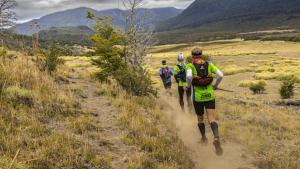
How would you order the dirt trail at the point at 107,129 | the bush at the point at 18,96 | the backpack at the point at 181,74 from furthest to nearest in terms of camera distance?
the backpack at the point at 181,74
the bush at the point at 18,96
the dirt trail at the point at 107,129

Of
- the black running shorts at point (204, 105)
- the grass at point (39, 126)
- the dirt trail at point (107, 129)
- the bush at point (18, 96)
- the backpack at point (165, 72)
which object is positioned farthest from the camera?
the backpack at point (165, 72)

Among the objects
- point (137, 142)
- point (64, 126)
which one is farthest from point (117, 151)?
point (64, 126)

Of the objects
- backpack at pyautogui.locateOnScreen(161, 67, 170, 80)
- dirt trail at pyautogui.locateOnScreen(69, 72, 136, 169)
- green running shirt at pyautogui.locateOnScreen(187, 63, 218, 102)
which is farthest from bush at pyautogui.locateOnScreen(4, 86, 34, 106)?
backpack at pyautogui.locateOnScreen(161, 67, 170, 80)

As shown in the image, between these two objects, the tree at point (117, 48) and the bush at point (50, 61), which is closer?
the bush at point (50, 61)

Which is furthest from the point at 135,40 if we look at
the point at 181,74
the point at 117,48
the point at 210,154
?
the point at 210,154

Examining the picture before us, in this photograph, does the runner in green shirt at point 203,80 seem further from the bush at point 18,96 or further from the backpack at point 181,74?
the backpack at point 181,74

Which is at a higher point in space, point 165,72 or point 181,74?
point 181,74

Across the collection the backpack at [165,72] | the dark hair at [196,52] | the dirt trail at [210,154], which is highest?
the dark hair at [196,52]

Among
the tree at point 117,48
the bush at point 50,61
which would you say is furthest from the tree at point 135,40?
the bush at point 50,61

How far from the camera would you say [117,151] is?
691 centimetres

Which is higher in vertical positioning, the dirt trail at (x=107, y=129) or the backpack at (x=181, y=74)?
the backpack at (x=181, y=74)

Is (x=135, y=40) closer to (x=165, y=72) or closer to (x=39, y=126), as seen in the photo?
(x=165, y=72)

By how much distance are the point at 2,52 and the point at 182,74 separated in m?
5.43

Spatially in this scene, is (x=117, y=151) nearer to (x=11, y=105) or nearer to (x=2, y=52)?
(x=11, y=105)
